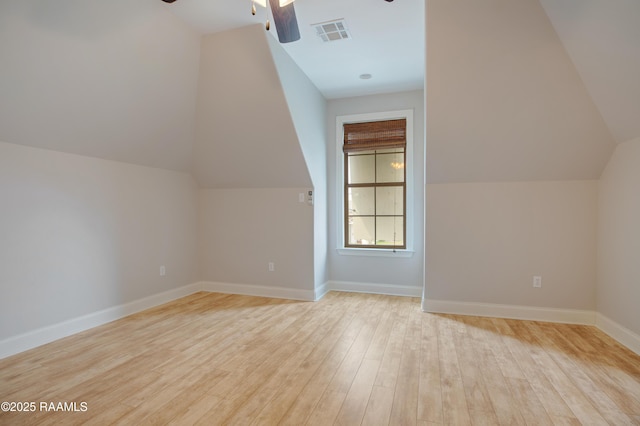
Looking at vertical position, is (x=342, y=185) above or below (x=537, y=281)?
above

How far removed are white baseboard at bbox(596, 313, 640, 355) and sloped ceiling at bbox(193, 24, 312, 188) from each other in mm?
3439

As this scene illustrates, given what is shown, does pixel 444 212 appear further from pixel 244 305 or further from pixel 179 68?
pixel 179 68

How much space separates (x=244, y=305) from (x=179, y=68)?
278 cm

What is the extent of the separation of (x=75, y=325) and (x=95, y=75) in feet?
7.54

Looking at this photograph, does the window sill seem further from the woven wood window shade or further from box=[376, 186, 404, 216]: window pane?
the woven wood window shade

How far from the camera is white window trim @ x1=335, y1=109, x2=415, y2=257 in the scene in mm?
4359

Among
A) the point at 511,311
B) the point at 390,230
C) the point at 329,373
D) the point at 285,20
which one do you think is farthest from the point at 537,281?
the point at 285,20

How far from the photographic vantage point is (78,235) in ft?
10.1

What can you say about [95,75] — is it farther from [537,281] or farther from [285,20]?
[537,281]

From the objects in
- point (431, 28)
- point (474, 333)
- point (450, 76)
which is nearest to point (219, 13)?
point (431, 28)

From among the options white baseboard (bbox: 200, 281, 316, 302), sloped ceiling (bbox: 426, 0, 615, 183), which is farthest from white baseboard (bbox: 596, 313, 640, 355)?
white baseboard (bbox: 200, 281, 316, 302)

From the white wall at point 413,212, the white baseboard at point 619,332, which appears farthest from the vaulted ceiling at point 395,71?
the white baseboard at point 619,332

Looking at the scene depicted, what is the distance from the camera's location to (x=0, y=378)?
2.17 m

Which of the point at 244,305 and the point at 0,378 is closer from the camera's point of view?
the point at 0,378
